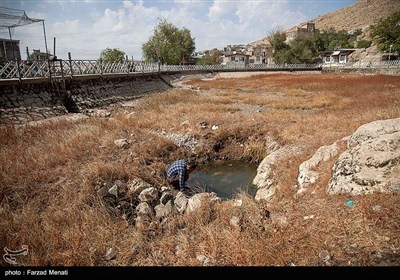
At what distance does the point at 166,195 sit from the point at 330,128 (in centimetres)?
846

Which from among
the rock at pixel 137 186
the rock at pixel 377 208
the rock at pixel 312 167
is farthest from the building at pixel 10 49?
the rock at pixel 377 208

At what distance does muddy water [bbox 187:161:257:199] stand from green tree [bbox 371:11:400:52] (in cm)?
5942

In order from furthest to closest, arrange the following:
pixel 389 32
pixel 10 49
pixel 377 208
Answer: pixel 389 32 → pixel 10 49 → pixel 377 208

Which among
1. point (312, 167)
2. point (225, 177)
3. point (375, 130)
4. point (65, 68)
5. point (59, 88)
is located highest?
point (65, 68)

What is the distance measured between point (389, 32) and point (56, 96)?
63653 mm

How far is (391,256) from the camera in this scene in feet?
11.6

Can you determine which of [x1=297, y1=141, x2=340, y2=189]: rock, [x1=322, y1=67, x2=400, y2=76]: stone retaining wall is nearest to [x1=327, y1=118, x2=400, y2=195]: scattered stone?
[x1=297, y1=141, x2=340, y2=189]: rock

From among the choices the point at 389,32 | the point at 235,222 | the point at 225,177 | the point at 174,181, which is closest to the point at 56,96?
the point at 174,181

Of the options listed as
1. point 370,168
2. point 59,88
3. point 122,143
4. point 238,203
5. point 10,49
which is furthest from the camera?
point 10,49

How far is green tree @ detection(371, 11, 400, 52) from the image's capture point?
164 ft

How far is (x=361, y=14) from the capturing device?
447ft

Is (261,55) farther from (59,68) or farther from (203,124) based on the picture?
(203,124)
